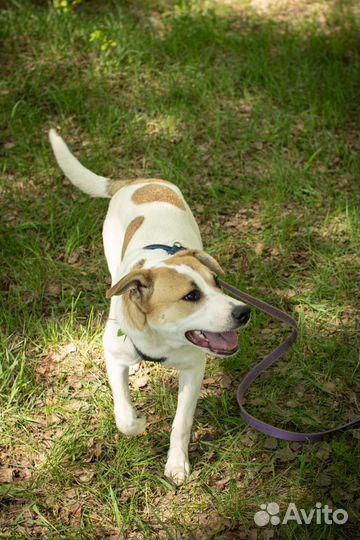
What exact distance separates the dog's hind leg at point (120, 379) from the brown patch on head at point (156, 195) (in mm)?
888

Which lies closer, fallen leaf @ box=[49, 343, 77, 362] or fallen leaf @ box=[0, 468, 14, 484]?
fallen leaf @ box=[0, 468, 14, 484]

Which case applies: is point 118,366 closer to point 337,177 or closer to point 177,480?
point 177,480

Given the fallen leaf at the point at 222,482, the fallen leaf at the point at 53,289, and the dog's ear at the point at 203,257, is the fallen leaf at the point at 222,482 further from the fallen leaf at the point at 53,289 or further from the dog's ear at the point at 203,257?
the fallen leaf at the point at 53,289

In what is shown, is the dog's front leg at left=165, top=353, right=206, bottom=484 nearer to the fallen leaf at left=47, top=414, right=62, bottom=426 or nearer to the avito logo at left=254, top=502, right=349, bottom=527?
the avito logo at left=254, top=502, right=349, bottom=527

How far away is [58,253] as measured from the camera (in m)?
5.12

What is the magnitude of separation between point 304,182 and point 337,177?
1.13 feet

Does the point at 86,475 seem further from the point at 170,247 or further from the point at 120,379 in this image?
the point at 170,247

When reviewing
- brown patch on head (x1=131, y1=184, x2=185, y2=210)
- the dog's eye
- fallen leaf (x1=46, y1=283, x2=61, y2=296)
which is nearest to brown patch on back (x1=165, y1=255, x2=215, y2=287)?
the dog's eye

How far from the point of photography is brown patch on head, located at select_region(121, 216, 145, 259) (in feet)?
12.8

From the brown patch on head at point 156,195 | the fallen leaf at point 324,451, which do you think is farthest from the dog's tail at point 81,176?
the fallen leaf at point 324,451

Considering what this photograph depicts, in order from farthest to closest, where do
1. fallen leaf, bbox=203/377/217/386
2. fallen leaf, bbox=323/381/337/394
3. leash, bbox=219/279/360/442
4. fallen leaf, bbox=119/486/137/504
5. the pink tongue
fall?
1. fallen leaf, bbox=203/377/217/386
2. fallen leaf, bbox=323/381/337/394
3. leash, bbox=219/279/360/442
4. fallen leaf, bbox=119/486/137/504
5. the pink tongue

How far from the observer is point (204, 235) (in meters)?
5.24

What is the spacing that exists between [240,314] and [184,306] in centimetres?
27

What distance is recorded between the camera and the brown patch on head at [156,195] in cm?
405
